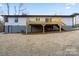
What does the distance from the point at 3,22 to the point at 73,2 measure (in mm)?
995

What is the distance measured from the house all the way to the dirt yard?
0.08 meters

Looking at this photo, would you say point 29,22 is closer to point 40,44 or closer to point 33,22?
point 33,22

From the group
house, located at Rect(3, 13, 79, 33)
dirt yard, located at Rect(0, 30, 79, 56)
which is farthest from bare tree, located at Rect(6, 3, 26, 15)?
dirt yard, located at Rect(0, 30, 79, 56)

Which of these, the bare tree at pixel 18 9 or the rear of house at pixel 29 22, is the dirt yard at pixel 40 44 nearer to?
the rear of house at pixel 29 22

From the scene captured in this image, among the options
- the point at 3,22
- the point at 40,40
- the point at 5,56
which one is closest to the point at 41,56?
the point at 40,40

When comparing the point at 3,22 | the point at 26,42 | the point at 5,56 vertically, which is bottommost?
the point at 5,56

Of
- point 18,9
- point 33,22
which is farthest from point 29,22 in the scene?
point 18,9

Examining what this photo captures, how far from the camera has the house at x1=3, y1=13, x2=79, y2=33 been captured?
9.84ft

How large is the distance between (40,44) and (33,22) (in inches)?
12.6

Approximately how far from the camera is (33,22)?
3.03 m

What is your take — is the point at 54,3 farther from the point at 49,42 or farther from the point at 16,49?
the point at 16,49

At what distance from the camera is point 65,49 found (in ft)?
9.64

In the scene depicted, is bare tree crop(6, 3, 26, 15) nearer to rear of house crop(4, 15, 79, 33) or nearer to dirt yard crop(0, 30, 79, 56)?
rear of house crop(4, 15, 79, 33)

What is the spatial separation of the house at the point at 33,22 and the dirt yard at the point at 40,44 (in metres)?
0.08
